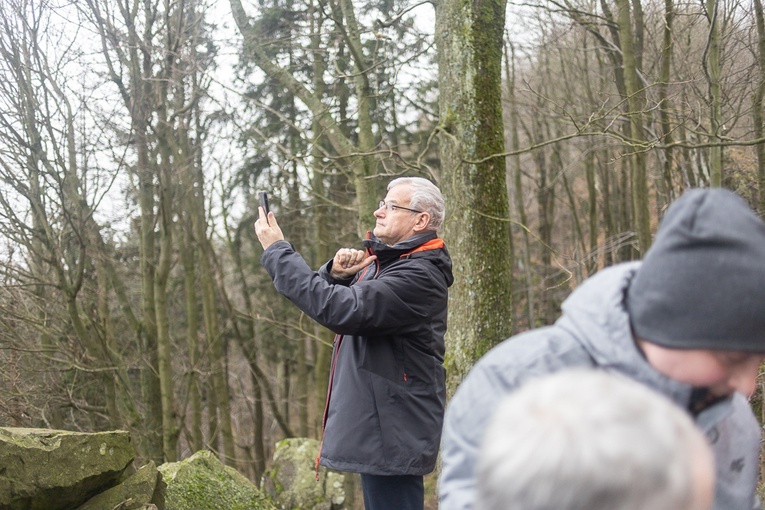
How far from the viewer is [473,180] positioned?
5.09m

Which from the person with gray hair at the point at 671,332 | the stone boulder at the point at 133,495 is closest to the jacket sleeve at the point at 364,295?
the person with gray hair at the point at 671,332

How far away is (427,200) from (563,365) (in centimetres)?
196

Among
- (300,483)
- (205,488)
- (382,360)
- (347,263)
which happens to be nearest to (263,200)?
(347,263)

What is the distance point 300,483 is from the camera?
25.4ft

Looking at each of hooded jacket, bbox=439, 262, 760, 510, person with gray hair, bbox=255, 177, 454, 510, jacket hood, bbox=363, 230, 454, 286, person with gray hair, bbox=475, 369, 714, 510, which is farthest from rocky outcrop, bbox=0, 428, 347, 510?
person with gray hair, bbox=475, 369, 714, 510

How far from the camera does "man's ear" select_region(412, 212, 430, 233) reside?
333 centimetres

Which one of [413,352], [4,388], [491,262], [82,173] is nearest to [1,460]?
[413,352]

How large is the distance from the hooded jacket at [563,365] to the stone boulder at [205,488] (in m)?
3.79

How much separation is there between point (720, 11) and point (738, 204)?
21.1ft

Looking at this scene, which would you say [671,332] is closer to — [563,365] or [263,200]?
[563,365]

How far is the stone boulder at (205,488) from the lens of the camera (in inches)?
194

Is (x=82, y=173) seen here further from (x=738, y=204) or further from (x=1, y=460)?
(x=738, y=204)

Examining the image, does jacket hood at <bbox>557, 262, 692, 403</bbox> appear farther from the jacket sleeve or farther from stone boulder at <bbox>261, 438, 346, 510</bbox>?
stone boulder at <bbox>261, 438, 346, 510</bbox>

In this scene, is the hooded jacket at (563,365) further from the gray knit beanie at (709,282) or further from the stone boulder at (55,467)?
the stone boulder at (55,467)
